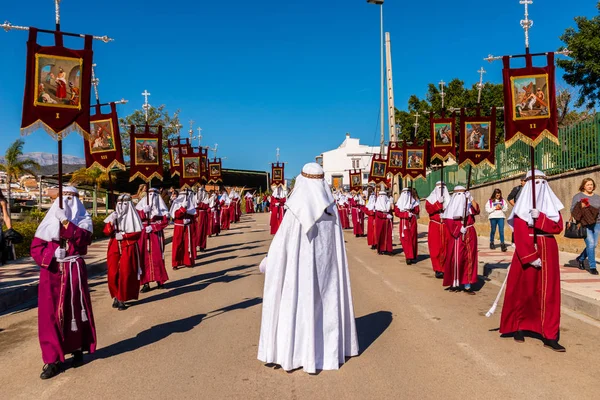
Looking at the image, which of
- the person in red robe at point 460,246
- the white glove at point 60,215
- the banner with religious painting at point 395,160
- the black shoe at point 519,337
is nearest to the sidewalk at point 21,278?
the white glove at point 60,215

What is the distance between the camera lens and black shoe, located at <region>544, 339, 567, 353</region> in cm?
568

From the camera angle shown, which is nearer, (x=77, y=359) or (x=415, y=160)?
(x=77, y=359)

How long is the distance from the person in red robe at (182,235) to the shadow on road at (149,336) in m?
5.54

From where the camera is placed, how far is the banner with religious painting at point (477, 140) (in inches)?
437

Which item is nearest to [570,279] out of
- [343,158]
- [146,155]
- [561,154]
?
[561,154]

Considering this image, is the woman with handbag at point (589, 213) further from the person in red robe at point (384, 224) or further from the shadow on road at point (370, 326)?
the person in red robe at point (384, 224)

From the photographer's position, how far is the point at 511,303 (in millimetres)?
6160

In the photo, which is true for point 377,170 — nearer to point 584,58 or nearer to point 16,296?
point 584,58

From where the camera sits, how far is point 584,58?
1989 cm

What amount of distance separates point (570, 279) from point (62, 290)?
8414mm

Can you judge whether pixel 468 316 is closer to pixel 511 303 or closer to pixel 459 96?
pixel 511 303

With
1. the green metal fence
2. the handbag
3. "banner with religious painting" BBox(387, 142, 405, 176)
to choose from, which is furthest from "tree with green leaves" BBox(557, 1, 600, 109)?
the handbag

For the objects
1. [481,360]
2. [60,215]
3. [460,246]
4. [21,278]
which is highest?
[60,215]

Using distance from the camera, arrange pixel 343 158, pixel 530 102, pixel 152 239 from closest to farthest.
Result: pixel 530 102 < pixel 152 239 < pixel 343 158
